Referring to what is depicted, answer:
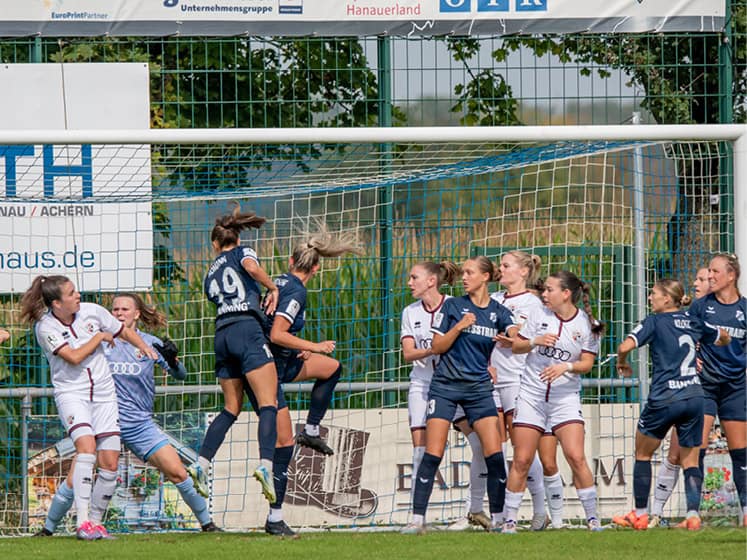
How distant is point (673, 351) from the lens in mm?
8062

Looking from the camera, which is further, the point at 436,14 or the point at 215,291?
the point at 436,14

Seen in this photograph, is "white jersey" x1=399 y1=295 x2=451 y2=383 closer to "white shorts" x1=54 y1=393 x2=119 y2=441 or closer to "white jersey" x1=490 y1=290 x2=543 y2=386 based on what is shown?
"white jersey" x1=490 y1=290 x2=543 y2=386

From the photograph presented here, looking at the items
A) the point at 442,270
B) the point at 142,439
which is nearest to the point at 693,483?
the point at 442,270

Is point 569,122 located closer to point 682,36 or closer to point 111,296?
point 682,36

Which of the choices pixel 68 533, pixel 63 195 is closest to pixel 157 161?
pixel 63 195

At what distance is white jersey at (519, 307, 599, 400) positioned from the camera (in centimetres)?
819

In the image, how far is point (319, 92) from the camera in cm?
1091

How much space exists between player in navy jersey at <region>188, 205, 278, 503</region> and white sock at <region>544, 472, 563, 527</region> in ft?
6.49

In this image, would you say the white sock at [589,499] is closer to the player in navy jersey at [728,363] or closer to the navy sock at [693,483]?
the navy sock at [693,483]

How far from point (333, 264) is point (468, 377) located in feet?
9.97

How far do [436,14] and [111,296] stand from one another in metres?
3.73

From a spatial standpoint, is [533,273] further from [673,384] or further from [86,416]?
[86,416]

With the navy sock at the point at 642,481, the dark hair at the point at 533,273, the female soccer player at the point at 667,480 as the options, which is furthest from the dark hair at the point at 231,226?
the female soccer player at the point at 667,480

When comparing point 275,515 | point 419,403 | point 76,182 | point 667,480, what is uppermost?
point 76,182
